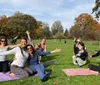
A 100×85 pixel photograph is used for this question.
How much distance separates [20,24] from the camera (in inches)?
3150

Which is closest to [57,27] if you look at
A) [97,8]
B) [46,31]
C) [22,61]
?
[46,31]

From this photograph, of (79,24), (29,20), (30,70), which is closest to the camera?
(30,70)

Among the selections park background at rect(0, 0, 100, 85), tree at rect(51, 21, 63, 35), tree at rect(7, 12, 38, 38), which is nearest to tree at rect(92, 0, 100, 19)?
park background at rect(0, 0, 100, 85)

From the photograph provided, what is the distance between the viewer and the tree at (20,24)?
2965 inches

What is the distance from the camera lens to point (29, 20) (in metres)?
85.9

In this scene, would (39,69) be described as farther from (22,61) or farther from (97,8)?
(97,8)

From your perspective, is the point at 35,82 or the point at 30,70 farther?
the point at 30,70

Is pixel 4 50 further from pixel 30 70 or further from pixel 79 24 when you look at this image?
pixel 79 24

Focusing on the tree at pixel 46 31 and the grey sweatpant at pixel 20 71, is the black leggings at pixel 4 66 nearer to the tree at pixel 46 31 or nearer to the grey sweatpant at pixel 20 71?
the grey sweatpant at pixel 20 71

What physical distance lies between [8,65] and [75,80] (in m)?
2.87

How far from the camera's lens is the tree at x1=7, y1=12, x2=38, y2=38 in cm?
7530

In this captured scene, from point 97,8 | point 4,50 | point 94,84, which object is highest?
point 97,8

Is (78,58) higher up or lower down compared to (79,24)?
lower down

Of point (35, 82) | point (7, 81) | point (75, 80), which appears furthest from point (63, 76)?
point (7, 81)
